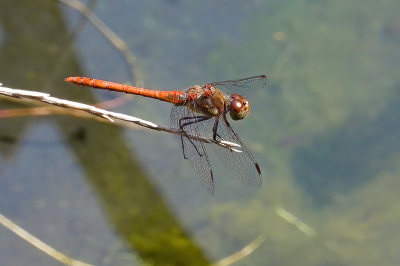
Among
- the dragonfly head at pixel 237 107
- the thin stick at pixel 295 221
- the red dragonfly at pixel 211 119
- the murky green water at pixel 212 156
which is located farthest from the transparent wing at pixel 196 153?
the thin stick at pixel 295 221

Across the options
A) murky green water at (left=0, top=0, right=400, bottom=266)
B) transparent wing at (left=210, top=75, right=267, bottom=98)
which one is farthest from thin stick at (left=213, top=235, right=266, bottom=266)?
transparent wing at (left=210, top=75, right=267, bottom=98)

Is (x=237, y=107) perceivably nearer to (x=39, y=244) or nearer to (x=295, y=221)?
(x=295, y=221)

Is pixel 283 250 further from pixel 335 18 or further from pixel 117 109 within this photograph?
pixel 335 18

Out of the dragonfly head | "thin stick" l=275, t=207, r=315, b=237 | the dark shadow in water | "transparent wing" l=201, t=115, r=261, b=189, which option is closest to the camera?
"transparent wing" l=201, t=115, r=261, b=189

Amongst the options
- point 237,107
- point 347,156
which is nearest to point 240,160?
point 237,107

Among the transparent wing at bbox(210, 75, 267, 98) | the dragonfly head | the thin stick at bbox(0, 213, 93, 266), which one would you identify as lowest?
the thin stick at bbox(0, 213, 93, 266)

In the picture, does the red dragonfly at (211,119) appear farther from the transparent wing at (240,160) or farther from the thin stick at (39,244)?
the thin stick at (39,244)

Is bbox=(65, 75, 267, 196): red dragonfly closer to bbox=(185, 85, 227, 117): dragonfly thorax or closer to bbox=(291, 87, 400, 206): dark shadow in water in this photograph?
bbox=(185, 85, 227, 117): dragonfly thorax
